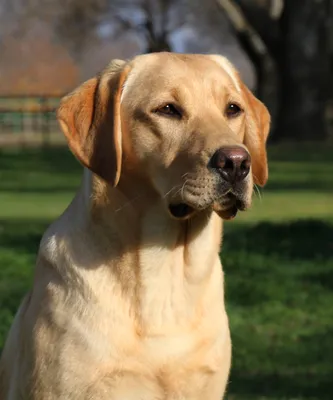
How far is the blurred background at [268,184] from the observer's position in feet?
25.1

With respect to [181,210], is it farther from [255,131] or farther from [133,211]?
[255,131]

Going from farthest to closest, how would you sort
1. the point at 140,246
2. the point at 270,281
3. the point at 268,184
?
the point at 268,184 < the point at 270,281 < the point at 140,246

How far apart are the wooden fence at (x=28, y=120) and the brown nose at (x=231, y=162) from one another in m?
34.5

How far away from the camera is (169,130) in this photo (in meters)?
4.70

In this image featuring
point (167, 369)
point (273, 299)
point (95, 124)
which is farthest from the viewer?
point (273, 299)

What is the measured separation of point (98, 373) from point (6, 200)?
48.0 feet

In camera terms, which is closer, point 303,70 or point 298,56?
point 298,56

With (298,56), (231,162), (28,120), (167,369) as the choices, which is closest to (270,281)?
(167,369)

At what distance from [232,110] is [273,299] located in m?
4.45

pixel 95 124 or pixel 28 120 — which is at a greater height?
pixel 95 124

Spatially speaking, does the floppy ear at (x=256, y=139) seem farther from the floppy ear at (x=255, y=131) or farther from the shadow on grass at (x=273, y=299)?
the shadow on grass at (x=273, y=299)

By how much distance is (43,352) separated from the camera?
4.55m


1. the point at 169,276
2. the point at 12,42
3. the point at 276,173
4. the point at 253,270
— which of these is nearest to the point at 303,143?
the point at 276,173

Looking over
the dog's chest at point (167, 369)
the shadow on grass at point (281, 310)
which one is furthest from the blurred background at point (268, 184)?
the dog's chest at point (167, 369)
